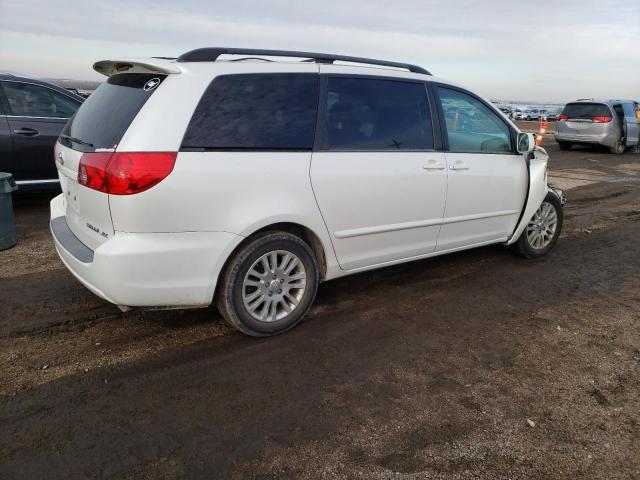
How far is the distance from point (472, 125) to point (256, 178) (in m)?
2.32

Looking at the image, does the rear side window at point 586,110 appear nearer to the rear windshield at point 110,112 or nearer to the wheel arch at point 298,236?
the wheel arch at point 298,236

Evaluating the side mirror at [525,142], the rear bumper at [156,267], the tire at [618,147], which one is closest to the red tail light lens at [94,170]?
the rear bumper at [156,267]

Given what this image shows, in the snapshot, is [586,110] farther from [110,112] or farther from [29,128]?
[110,112]

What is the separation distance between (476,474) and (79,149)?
9.74 feet

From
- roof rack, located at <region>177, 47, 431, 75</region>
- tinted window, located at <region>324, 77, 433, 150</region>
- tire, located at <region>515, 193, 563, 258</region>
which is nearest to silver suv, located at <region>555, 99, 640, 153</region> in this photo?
tire, located at <region>515, 193, 563, 258</region>

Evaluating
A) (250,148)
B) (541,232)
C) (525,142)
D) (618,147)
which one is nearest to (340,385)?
(250,148)

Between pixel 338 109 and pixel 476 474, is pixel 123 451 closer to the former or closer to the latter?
pixel 476 474

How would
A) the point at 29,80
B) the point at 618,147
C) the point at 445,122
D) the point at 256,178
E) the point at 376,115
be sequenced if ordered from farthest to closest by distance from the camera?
1. the point at 618,147
2. the point at 29,80
3. the point at 445,122
4. the point at 376,115
5. the point at 256,178

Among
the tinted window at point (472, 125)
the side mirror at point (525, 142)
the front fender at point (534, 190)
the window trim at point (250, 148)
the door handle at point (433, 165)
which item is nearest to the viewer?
the window trim at point (250, 148)

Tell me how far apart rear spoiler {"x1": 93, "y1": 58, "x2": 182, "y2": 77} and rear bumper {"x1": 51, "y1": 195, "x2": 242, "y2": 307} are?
3.36 ft

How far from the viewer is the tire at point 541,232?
5.35m

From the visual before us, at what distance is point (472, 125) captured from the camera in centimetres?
458

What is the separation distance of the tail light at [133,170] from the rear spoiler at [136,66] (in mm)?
586

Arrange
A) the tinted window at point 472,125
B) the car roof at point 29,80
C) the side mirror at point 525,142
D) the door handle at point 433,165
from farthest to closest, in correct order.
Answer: the car roof at point 29,80 → the side mirror at point 525,142 → the tinted window at point 472,125 → the door handle at point 433,165
